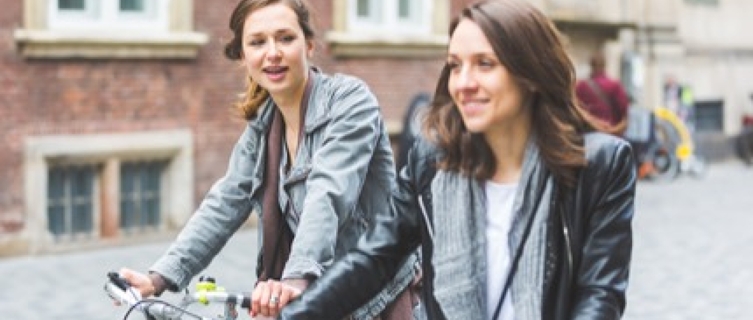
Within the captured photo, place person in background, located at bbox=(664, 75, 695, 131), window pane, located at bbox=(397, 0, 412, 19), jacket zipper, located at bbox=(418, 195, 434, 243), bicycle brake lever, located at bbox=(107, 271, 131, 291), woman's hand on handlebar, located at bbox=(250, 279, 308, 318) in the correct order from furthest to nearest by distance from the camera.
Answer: person in background, located at bbox=(664, 75, 695, 131) → window pane, located at bbox=(397, 0, 412, 19) → bicycle brake lever, located at bbox=(107, 271, 131, 291) → woman's hand on handlebar, located at bbox=(250, 279, 308, 318) → jacket zipper, located at bbox=(418, 195, 434, 243)

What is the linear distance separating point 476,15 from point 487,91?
0.15 m

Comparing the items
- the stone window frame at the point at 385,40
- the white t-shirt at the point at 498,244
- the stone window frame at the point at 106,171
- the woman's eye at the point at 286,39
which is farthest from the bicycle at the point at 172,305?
the stone window frame at the point at 385,40

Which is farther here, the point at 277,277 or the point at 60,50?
the point at 60,50

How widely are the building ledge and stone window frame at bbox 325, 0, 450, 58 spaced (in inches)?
71.5

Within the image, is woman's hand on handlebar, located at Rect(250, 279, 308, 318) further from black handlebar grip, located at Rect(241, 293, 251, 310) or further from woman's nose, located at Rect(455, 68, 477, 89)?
woman's nose, located at Rect(455, 68, 477, 89)

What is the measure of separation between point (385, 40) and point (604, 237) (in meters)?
12.1

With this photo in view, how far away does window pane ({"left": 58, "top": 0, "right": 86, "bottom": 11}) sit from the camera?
12016 millimetres

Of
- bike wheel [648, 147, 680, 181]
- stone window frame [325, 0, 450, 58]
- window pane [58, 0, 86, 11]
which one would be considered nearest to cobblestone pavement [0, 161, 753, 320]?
window pane [58, 0, 86, 11]

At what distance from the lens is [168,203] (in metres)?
12.9

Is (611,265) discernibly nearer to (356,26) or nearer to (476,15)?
(476,15)

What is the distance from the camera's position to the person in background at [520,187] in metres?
2.89

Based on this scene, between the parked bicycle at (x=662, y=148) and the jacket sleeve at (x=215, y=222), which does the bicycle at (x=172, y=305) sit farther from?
the parked bicycle at (x=662, y=148)

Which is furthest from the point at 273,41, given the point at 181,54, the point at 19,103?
the point at 181,54

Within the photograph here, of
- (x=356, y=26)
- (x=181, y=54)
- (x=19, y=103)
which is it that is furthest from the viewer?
(x=356, y=26)
